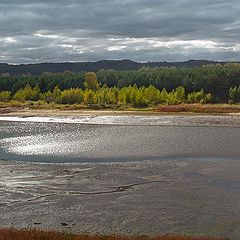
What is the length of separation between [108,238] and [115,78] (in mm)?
135240

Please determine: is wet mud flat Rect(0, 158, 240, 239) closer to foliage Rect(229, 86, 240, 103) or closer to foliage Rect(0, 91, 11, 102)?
foliage Rect(229, 86, 240, 103)

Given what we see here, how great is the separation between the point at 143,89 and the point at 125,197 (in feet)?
295

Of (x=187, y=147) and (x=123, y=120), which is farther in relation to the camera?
(x=123, y=120)

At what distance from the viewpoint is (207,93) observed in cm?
11850

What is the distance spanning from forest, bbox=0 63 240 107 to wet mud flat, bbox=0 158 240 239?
72.8m

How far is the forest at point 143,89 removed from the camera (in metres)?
108

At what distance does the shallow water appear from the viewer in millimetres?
36375

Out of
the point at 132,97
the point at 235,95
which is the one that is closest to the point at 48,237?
the point at 132,97

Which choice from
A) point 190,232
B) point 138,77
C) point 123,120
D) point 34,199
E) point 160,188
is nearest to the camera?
point 190,232

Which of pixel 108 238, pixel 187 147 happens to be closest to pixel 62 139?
pixel 187 147

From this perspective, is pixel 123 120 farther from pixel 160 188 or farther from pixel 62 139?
pixel 160 188

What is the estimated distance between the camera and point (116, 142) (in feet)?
145

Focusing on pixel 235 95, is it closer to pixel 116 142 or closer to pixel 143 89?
pixel 143 89

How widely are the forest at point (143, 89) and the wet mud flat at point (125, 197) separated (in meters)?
72.8
